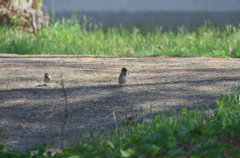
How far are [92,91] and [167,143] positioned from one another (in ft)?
7.09

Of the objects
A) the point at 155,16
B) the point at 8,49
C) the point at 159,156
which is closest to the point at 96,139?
the point at 159,156

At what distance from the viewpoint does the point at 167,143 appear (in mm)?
2064

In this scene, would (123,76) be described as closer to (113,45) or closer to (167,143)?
(167,143)

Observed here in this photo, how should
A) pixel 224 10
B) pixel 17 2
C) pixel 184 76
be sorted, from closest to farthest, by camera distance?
pixel 184 76, pixel 17 2, pixel 224 10

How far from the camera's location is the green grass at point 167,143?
2062 millimetres

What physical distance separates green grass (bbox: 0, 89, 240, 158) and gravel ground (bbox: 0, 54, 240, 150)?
39cm

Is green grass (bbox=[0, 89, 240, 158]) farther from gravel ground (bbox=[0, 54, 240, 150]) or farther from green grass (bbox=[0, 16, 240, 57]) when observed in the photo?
green grass (bbox=[0, 16, 240, 57])

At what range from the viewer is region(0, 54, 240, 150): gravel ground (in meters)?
3.17

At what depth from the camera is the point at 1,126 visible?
310 centimetres

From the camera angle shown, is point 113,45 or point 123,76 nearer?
point 123,76

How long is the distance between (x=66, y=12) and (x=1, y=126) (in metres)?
10.2

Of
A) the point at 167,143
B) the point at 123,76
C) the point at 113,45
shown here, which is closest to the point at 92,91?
the point at 123,76

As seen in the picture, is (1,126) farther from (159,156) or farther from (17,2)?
(17,2)

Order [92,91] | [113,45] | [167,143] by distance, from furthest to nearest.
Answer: [113,45] → [92,91] → [167,143]
